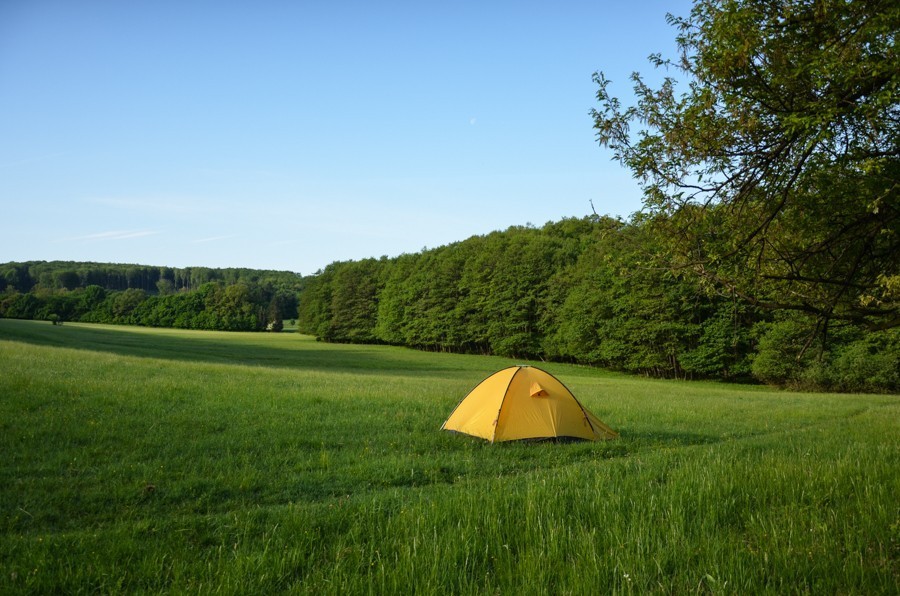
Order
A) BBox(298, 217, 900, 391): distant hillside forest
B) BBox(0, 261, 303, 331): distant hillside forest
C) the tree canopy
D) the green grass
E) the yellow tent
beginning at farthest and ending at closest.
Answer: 1. BBox(0, 261, 303, 331): distant hillside forest
2. BBox(298, 217, 900, 391): distant hillside forest
3. the yellow tent
4. the tree canopy
5. the green grass

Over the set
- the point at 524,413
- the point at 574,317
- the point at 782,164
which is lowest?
the point at 524,413

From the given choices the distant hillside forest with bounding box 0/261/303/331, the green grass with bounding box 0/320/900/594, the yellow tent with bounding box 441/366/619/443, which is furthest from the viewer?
the distant hillside forest with bounding box 0/261/303/331

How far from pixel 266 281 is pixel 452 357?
118431mm

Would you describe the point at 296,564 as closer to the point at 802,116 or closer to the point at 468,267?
the point at 802,116

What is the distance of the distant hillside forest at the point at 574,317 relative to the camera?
40.8 meters

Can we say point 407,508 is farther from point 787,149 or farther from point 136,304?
point 136,304

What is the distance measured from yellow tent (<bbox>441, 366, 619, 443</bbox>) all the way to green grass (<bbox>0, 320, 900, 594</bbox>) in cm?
62

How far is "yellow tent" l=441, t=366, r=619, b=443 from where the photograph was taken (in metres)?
13.2

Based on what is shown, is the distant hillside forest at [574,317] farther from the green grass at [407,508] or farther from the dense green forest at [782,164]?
the green grass at [407,508]

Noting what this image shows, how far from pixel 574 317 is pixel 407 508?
53.9 meters

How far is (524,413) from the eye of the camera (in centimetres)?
1345

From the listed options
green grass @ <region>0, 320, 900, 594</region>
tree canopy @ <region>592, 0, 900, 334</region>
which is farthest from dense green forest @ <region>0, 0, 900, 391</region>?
green grass @ <region>0, 320, 900, 594</region>

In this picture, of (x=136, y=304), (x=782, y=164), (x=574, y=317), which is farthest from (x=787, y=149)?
(x=136, y=304)

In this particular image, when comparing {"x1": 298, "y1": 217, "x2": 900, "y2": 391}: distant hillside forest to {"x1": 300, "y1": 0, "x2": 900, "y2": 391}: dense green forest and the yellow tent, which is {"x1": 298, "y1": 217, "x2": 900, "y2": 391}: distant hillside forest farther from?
the yellow tent
